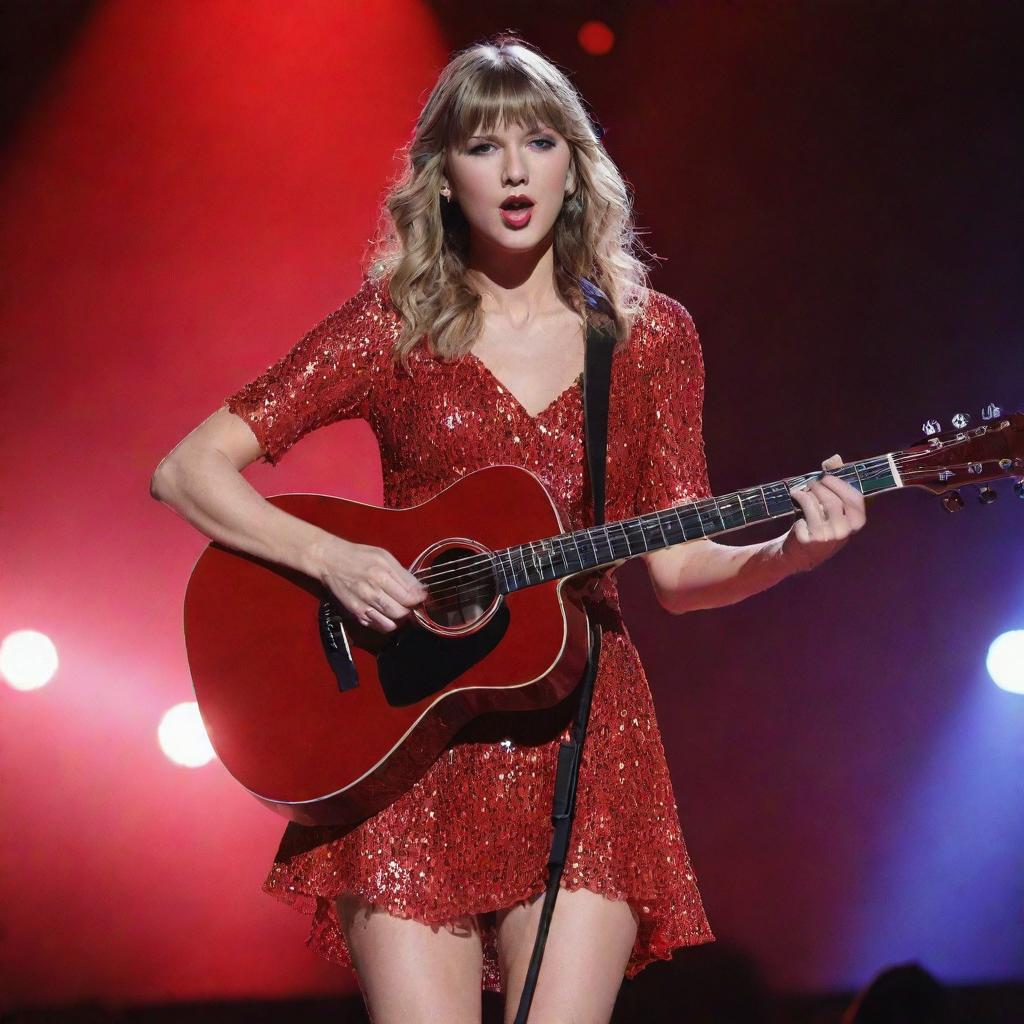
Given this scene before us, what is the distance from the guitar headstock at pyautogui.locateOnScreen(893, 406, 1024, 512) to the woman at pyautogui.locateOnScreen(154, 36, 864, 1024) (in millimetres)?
132

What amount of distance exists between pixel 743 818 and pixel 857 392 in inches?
61.7

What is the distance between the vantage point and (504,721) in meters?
2.34

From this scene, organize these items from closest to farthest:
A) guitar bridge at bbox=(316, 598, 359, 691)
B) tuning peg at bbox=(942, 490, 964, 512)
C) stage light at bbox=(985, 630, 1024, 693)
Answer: tuning peg at bbox=(942, 490, 964, 512), guitar bridge at bbox=(316, 598, 359, 691), stage light at bbox=(985, 630, 1024, 693)

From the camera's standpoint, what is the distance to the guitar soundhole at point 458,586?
2.31 meters

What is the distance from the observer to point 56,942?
180 inches

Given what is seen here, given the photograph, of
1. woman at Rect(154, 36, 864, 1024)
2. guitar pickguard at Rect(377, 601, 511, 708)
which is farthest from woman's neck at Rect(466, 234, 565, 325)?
guitar pickguard at Rect(377, 601, 511, 708)

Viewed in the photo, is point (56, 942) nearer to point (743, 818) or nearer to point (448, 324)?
point (743, 818)

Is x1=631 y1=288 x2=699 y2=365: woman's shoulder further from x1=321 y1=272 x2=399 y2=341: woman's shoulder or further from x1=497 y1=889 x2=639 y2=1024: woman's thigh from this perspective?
x1=497 y1=889 x2=639 y2=1024: woman's thigh

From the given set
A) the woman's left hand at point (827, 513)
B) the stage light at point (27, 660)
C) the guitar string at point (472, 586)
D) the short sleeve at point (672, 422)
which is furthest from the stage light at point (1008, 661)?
the stage light at point (27, 660)

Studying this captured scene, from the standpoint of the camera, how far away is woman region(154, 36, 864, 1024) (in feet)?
7.39

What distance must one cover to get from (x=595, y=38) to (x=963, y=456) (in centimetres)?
287

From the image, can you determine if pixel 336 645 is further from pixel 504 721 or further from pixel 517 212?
pixel 517 212

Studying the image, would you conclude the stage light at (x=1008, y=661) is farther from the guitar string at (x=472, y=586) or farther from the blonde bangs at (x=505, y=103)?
the blonde bangs at (x=505, y=103)

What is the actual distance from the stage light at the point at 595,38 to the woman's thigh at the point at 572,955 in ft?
10.6
